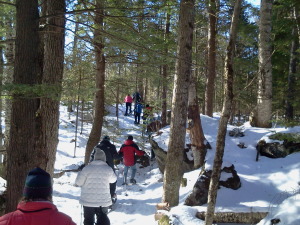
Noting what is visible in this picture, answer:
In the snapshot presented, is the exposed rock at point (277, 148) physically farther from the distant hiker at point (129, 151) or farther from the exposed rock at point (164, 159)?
the distant hiker at point (129, 151)

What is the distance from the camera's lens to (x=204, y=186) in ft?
21.6

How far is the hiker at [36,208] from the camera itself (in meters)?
2.27

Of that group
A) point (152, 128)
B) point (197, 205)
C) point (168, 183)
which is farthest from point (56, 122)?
point (152, 128)

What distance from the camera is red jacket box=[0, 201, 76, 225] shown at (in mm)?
2258

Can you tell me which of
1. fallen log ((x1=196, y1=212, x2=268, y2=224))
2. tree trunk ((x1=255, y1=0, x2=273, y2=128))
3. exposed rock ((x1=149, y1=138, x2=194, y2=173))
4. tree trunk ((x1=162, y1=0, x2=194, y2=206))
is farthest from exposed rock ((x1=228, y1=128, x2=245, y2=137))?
fallen log ((x1=196, y1=212, x2=268, y2=224))

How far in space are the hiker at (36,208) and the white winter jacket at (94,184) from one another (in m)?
2.67

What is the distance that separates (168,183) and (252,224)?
202 cm

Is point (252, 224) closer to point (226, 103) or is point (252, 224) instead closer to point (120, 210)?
point (226, 103)

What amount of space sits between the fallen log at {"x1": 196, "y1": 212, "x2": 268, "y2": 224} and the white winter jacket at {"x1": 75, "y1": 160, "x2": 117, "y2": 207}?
6.64 feet

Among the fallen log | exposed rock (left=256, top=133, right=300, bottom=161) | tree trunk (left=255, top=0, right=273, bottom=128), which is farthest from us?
tree trunk (left=255, top=0, right=273, bottom=128)

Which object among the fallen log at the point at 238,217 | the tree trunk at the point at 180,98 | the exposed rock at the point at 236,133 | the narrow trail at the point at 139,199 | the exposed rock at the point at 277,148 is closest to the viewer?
the fallen log at the point at 238,217

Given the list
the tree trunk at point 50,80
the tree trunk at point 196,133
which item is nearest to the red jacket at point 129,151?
the tree trunk at point 196,133

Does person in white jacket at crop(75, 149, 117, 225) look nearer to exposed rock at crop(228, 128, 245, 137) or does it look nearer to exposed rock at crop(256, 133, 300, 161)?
exposed rock at crop(256, 133, 300, 161)

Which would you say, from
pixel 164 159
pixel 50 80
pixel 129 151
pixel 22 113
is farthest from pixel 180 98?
pixel 164 159
